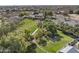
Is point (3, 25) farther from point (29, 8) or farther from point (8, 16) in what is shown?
point (29, 8)

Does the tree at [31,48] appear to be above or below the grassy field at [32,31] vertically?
below

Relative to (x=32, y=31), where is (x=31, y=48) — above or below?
below

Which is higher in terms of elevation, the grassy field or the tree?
the grassy field
